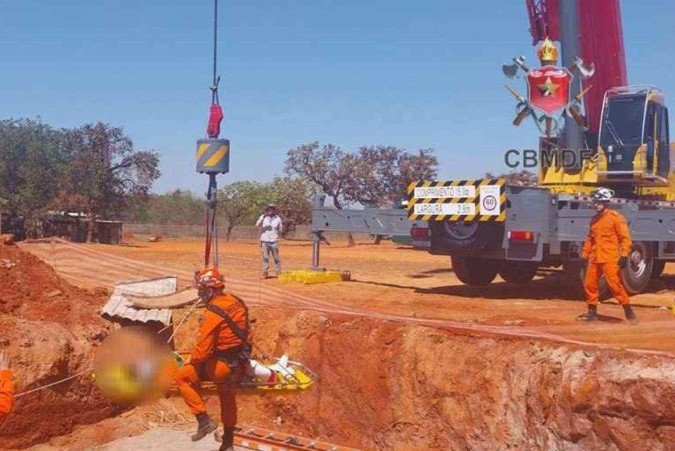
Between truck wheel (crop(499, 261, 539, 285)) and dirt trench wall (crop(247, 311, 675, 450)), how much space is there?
452 cm

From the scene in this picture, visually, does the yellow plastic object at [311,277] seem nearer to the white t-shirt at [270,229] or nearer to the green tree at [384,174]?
the white t-shirt at [270,229]

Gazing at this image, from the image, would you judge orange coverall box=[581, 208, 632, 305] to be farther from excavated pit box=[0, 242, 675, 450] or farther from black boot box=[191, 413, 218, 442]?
black boot box=[191, 413, 218, 442]

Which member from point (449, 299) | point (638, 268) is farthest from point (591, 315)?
point (449, 299)

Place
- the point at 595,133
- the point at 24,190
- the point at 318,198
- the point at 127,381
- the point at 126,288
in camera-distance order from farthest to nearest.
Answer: the point at 24,190 → the point at 318,198 → the point at 595,133 → the point at 126,288 → the point at 127,381

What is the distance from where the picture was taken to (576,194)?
41.2ft

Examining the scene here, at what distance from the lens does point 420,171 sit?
41.8 meters

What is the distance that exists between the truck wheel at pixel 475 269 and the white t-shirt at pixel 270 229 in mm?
3673

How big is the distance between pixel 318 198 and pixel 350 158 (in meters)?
27.1

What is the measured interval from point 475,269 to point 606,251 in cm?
438

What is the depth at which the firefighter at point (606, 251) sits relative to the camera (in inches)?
384

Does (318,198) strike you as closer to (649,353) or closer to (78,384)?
(78,384)

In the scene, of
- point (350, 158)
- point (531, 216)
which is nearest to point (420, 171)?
point (350, 158)

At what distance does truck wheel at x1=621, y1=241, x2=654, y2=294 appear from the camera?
40.2 feet

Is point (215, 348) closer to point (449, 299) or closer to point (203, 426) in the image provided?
point (203, 426)
